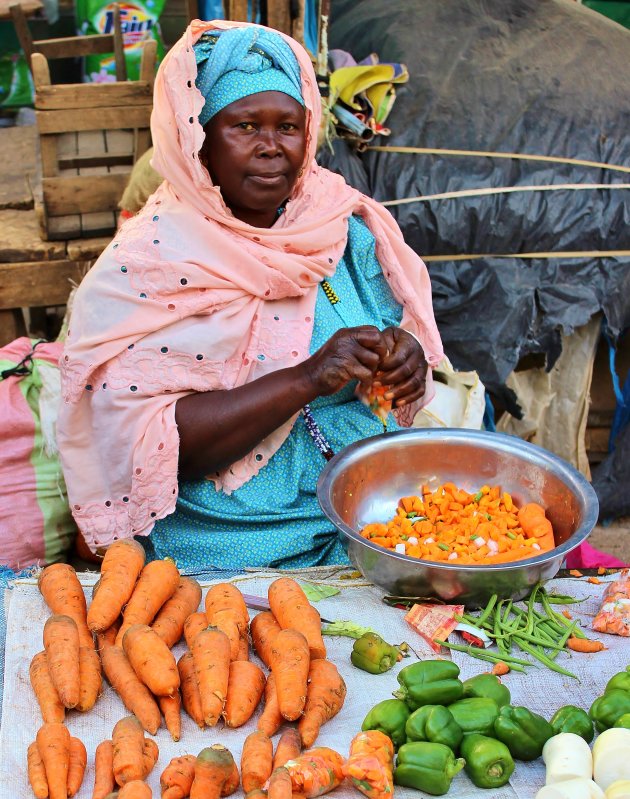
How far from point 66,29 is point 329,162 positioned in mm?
4591

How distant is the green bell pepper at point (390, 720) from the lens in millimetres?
1778

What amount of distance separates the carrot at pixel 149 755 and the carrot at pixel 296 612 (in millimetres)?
397

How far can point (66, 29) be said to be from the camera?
786cm

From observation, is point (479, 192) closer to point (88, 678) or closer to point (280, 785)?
point (88, 678)

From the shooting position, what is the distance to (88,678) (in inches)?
75.7

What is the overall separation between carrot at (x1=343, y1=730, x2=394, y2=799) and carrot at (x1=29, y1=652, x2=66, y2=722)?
21.7 inches

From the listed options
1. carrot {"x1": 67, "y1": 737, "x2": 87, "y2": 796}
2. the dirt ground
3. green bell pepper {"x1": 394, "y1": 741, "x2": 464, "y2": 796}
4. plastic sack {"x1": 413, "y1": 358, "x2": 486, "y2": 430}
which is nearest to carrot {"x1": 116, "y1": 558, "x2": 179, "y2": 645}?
carrot {"x1": 67, "y1": 737, "x2": 87, "y2": 796}

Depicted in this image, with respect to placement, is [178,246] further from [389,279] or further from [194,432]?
[389,279]

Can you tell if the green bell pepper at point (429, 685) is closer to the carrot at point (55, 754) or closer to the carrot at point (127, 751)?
the carrot at point (127, 751)

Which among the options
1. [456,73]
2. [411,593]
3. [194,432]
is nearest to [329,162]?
[456,73]

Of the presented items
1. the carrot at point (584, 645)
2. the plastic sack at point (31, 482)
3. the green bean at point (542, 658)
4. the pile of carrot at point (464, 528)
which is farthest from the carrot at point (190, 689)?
the plastic sack at point (31, 482)

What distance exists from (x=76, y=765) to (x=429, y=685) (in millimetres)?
646

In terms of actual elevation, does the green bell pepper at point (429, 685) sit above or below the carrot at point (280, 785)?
below

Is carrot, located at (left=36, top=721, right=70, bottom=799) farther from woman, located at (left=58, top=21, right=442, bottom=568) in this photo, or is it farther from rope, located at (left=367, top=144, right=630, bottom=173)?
rope, located at (left=367, top=144, right=630, bottom=173)
